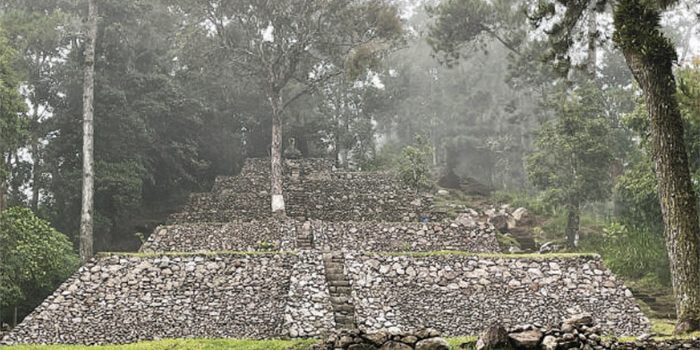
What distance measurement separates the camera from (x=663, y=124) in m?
11.3

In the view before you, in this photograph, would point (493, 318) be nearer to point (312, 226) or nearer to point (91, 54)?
point (312, 226)

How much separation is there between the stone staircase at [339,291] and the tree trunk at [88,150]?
32.6 feet

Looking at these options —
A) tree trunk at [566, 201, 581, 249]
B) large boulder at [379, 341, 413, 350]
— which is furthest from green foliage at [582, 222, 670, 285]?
large boulder at [379, 341, 413, 350]

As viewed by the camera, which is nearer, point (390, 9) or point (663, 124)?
point (663, 124)

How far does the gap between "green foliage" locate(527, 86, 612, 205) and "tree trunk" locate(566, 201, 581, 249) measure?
288mm

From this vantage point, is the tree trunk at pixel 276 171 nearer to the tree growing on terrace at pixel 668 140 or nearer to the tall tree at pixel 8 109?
the tall tree at pixel 8 109

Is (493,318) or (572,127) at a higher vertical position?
(572,127)

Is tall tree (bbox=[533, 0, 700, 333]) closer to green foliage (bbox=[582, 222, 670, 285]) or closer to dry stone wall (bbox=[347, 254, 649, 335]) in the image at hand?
dry stone wall (bbox=[347, 254, 649, 335])

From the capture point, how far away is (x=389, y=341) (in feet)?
29.7

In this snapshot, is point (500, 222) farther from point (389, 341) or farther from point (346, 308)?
point (389, 341)

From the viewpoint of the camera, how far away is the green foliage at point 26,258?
16734mm

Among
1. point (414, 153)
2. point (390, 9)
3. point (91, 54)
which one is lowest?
point (414, 153)

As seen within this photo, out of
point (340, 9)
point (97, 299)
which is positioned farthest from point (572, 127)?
point (97, 299)

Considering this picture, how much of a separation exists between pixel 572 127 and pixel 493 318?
12294 mm
